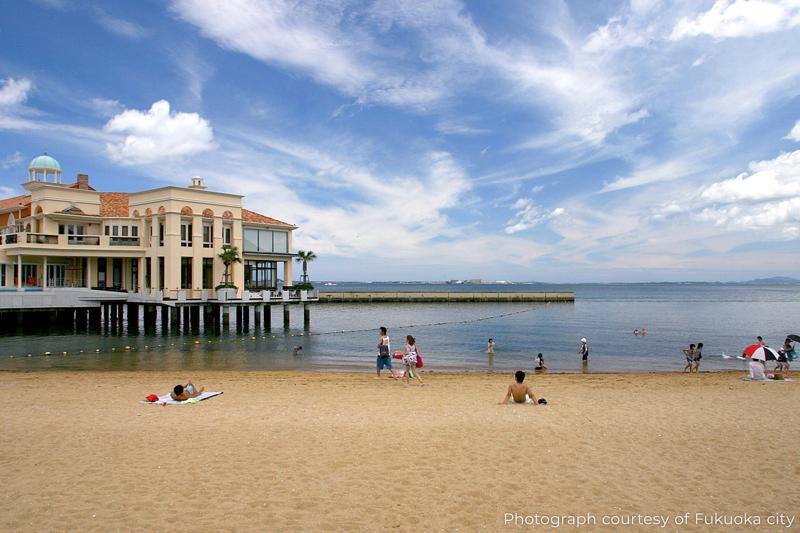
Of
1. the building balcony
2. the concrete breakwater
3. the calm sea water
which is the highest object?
the building balcony

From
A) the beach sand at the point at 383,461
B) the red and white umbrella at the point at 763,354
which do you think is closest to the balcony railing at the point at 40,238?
the beach sand at the point at 383,461

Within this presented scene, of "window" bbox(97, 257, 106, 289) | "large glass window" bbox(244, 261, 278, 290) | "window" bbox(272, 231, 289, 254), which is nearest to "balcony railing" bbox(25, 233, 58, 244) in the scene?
"window" bbox(97, 257, 106, 289)

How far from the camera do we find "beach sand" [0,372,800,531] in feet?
22.2

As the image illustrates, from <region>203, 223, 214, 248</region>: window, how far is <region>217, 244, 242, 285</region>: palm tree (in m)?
1.13

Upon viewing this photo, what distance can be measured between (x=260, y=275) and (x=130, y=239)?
9677 mm

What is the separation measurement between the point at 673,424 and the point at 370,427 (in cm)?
664

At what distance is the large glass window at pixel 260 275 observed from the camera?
40562 millimetres

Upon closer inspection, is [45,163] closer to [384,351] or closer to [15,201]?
[15,201]

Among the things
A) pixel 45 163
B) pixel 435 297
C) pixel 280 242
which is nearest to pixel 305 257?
pixel 280 242

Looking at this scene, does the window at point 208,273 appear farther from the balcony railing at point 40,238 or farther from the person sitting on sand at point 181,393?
the person sitting on sand at point 181,393

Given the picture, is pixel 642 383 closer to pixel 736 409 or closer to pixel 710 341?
pixel 736 409

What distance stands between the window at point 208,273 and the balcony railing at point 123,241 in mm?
4999

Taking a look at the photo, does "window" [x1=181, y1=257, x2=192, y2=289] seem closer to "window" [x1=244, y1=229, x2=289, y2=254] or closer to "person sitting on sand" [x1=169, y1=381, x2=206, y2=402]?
"window" [x1=244, y1=229, x2=289, y2=254]

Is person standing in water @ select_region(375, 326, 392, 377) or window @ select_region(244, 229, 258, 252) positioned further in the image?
window @ select_region(244, 229, 258, 252)
